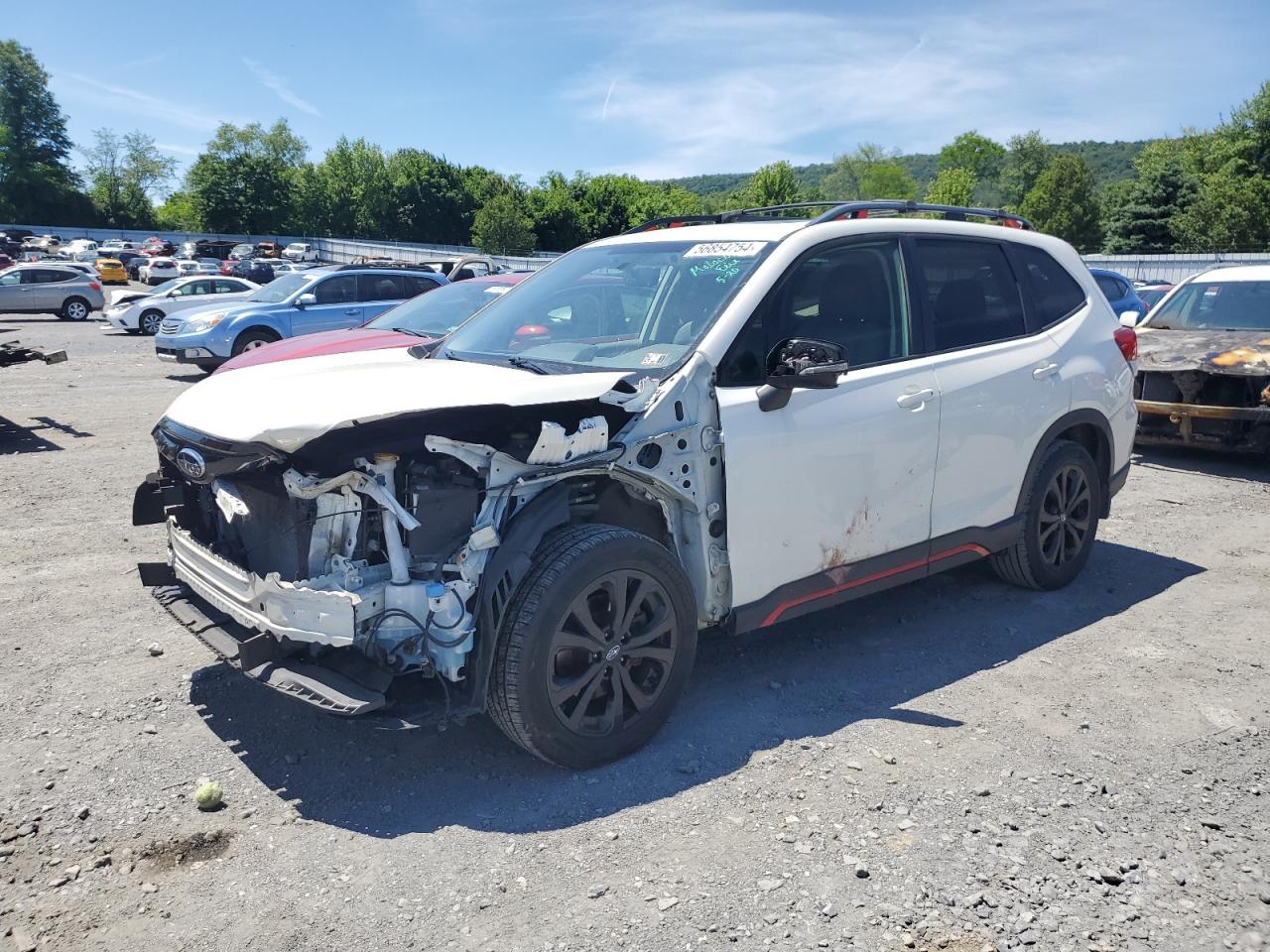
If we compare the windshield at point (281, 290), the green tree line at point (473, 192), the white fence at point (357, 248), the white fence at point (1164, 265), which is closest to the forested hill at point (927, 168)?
the green tree line at point (473, 192)

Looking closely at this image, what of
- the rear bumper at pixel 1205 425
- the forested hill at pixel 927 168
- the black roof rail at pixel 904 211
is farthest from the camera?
the forested hill at pixel 927 168

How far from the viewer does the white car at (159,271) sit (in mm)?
46750

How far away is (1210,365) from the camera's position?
8680mm

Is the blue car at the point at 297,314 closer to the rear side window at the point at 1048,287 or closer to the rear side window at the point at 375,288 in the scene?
the rear side window at the point at 375,288

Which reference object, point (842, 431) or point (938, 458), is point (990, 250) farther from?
point (842, 431)

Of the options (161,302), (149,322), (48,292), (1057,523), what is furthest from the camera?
(48,292)

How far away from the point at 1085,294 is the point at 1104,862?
3660mm

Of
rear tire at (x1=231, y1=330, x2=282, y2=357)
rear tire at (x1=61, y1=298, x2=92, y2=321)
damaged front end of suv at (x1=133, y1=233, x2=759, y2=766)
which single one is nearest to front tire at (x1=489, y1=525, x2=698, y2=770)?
damaged front end of suv at (x1=133, y1=233, x2=759, y2=766)

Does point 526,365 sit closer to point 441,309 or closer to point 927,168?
point 441,309

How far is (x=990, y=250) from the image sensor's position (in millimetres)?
5250

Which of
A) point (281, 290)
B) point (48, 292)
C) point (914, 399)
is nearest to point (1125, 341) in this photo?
point (914, 399)

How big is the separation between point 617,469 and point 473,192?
91062 mm

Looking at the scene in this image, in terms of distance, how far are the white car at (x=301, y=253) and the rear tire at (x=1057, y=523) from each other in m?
53.7

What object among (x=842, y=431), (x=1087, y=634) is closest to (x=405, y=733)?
(x=842, y=431)
